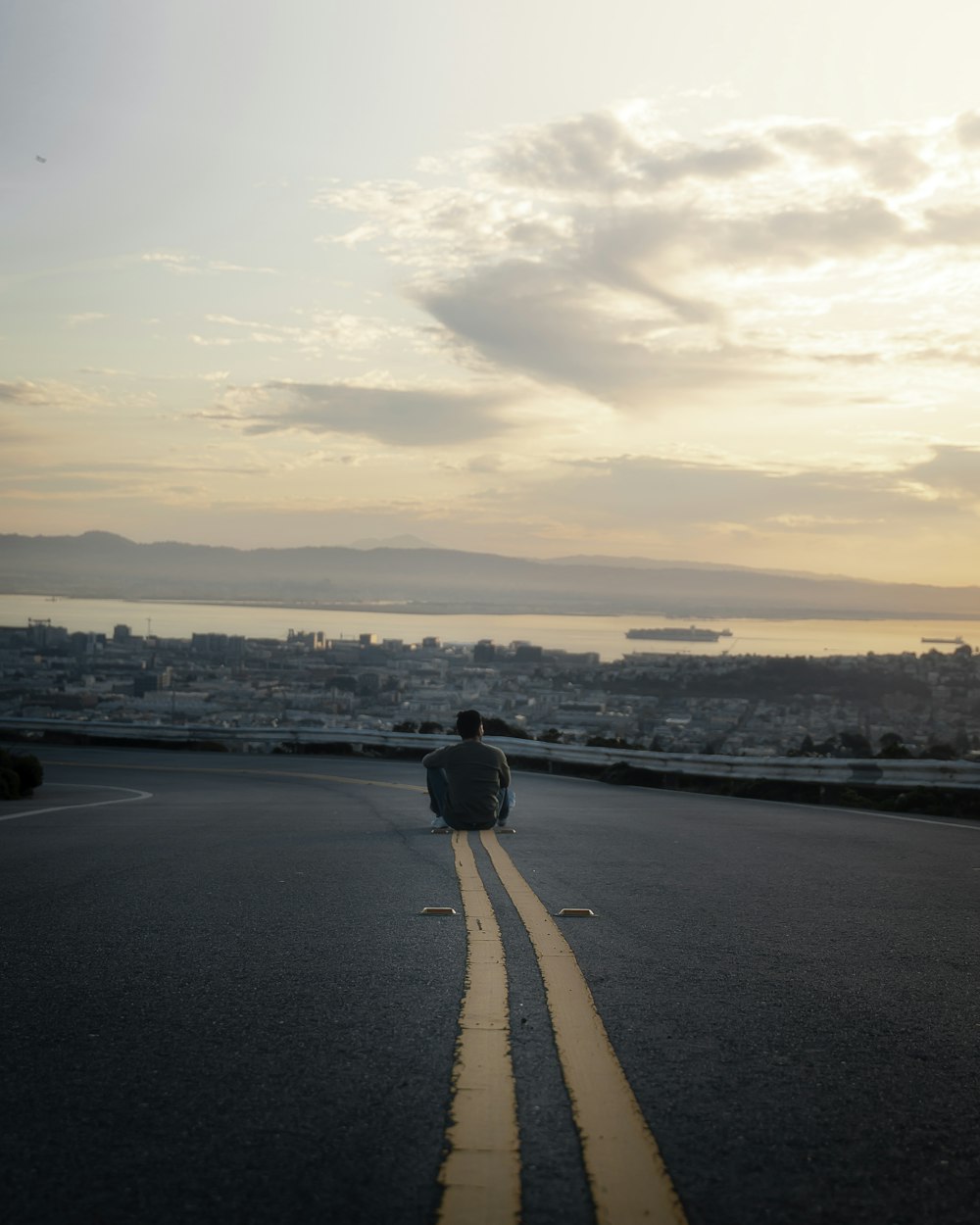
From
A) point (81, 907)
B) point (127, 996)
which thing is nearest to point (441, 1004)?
point (127, 996)

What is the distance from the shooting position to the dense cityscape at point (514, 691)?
94.6 ft

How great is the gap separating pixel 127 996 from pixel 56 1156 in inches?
69.6

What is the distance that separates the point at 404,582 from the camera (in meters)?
125

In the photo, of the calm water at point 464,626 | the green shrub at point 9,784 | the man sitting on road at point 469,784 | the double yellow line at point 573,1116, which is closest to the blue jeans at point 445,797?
the man sitting on road at point 469,784

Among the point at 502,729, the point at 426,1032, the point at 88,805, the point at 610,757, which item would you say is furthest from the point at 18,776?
the point at 426,1032

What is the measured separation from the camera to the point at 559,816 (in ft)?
49.1

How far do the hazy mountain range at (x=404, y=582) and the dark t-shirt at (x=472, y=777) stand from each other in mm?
76115

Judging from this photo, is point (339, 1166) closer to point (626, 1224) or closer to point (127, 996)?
point (626, 1224)

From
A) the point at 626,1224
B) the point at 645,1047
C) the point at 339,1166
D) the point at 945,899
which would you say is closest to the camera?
the point at 626,1224

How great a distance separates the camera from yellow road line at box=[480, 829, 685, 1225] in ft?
10.6

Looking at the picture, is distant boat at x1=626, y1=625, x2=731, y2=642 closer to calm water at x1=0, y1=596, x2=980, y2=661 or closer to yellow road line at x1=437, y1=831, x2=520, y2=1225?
calm water at x1=0, y1=596, x2=980, y2=661

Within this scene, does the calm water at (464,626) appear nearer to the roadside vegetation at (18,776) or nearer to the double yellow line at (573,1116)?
the roadside vegetation at (18,776)

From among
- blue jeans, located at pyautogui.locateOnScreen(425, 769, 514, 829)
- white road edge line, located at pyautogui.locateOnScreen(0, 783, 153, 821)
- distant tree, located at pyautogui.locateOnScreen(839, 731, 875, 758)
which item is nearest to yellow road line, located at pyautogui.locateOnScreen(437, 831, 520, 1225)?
blue jeans, located at pyautogui.locateOnScreen(425, 769, 514, 829)

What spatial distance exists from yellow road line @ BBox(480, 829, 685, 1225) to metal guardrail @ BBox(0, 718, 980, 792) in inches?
514
